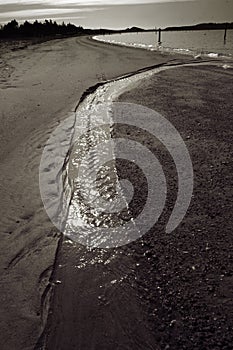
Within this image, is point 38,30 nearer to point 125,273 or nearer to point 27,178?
point 27,178

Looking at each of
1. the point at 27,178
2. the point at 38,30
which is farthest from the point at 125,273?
the point at 38,30

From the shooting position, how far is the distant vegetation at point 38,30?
69.9 feet

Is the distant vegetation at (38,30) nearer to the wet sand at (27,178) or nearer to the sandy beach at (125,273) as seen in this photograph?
the wet sand at (27,178)

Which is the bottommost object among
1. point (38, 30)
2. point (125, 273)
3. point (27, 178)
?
point (125, 273)

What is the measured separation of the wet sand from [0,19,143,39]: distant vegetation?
10322 millimetres

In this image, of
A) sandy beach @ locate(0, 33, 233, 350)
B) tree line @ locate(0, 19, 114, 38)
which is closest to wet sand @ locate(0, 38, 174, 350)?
sandy beach @ locate(0, 33, 233, 350)

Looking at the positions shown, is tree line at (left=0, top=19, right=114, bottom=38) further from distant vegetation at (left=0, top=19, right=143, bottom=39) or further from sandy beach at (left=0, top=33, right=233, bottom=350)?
sandy beach at (left=0, top=33, right=233, bottom=350)

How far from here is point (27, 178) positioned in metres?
4.43

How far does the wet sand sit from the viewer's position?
2654mm

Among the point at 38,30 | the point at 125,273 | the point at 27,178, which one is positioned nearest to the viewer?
the point at 125,273

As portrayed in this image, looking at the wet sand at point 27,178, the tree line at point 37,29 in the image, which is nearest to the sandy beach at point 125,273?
the wet sand at point 27,178

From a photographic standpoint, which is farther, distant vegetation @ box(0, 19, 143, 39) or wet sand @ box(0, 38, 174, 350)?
distant vegetation @ box(0, 19, 143, 39)

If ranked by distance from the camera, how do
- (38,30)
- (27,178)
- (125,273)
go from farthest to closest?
(38,30), (27,178), (125,273)

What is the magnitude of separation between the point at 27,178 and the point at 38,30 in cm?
2213
